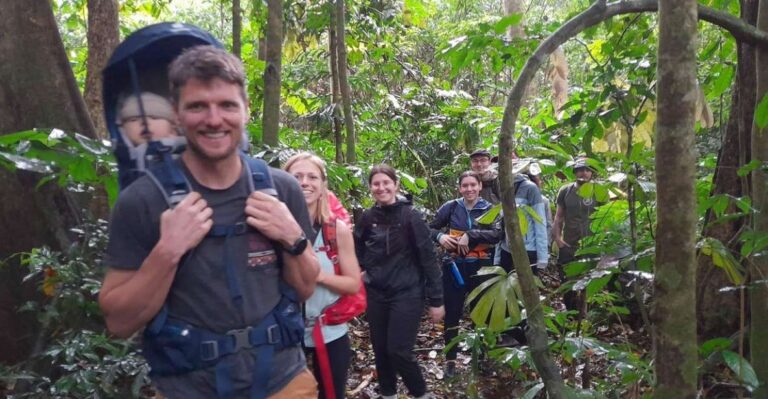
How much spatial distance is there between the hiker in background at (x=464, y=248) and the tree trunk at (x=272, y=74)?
2.09 meters

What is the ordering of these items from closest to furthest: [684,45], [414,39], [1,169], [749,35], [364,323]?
[684,45] → [749,35] → [1,169] → [364,323] → [414,39]

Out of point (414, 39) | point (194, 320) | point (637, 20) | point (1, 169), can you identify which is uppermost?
point (414, 39)

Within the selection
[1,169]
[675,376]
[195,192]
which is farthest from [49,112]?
[675,376]

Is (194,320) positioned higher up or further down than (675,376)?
higher up

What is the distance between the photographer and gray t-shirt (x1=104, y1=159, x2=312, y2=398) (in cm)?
180

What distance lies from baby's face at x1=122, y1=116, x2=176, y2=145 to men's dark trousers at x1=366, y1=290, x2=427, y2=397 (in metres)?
3.15

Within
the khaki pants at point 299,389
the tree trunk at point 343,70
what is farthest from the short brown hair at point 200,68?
the tree trunk at point 343,70

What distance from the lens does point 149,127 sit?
6.40 ft

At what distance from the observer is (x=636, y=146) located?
2818mm

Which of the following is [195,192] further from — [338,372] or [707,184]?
[707,184]

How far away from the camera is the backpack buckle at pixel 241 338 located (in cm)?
182

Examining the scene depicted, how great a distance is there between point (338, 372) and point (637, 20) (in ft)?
9.42

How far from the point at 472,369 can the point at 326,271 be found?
53.0 inches

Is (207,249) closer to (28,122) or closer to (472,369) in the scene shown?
(472,369)
